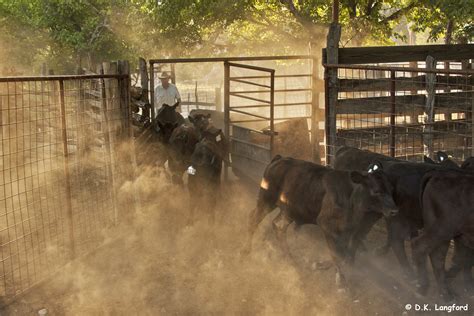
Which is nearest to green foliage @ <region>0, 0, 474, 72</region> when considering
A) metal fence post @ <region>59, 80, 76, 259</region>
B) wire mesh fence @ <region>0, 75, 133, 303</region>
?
wire mesh fence @ <region>0, 75, 133, 303</region>

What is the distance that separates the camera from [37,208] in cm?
1055

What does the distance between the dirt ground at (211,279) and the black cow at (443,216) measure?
435 millimetres

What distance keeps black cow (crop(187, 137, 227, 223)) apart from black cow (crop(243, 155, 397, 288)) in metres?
1.42

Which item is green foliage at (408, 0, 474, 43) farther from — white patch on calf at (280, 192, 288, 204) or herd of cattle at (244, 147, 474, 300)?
white patch on calf at (280, 192, 288, 204)

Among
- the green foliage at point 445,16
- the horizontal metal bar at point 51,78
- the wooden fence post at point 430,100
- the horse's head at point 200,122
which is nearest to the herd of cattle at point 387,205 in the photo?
the wooden fence post at point 430,100

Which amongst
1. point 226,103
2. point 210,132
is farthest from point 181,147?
point 226,103

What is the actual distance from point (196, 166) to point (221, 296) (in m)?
2.96

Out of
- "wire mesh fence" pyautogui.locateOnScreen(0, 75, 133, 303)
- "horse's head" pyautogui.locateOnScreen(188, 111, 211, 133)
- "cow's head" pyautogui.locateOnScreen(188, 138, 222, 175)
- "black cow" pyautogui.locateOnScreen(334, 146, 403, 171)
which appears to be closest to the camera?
"wire mesh fence" pyautogui.locateOnScreen(0, 75, 133, 303)

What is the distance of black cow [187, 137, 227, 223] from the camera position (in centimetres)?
897

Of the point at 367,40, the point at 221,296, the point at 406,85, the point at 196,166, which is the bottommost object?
the point at 221,296

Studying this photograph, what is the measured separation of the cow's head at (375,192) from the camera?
20.7 feet

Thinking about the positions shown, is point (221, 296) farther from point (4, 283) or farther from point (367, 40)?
point (367, 40)

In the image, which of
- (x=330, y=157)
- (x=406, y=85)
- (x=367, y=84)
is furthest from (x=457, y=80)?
(x=330, y=157)

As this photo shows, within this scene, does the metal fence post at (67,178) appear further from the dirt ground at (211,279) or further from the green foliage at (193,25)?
the green foliage at (193,25)
